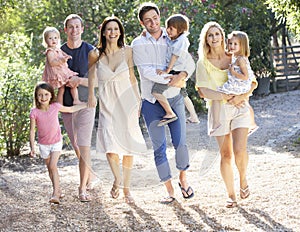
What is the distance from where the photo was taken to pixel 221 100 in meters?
5.12

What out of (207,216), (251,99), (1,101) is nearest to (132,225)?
(207,216)

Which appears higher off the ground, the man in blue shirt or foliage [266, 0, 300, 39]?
foliage [266, 0, 300, 39]

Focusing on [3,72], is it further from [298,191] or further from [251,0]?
[251,0]

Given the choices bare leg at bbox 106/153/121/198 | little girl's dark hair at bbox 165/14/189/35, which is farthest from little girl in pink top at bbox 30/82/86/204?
little girl's dark hair at bbox 165/14/189/35

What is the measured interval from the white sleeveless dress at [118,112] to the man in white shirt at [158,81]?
128 millimetres

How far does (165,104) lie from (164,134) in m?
0.31

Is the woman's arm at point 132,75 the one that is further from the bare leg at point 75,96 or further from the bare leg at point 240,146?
the bare leg at point 240,146

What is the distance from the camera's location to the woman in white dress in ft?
17.1

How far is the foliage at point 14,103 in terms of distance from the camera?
357 inches

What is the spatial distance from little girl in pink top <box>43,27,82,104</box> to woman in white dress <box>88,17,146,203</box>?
298 millimetres

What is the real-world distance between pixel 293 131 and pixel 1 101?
4.82 meters

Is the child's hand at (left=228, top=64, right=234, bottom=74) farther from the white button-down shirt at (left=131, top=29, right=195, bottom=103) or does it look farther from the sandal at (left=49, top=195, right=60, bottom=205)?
the sandal at (left=49, top=195, right=60, bottom=205)

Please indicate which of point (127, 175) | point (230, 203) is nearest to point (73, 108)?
point (127, 175)

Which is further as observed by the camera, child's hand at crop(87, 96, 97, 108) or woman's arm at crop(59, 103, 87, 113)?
woman's arm at crop(59, 103, 87, 113)
